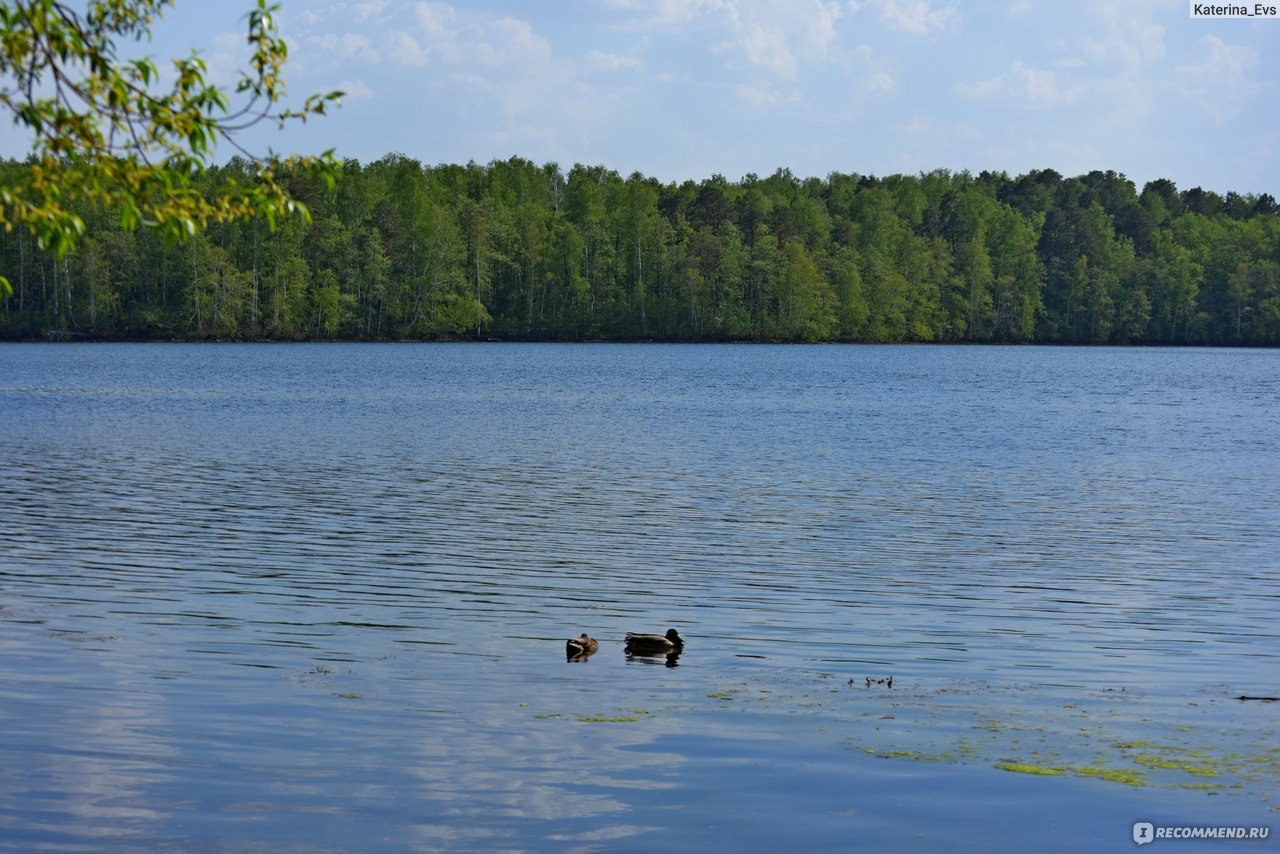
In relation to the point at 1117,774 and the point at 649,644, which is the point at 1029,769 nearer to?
the point at 1117,774

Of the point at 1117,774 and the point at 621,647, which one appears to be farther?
the point at 621,647

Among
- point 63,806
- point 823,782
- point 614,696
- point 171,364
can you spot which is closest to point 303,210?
point 63,806

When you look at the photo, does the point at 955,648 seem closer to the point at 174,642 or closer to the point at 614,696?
the point at 614,696

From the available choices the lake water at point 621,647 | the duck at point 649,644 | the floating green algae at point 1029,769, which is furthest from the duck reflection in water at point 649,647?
the floating green algae at point 1029,769

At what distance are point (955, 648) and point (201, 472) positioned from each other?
28.2m

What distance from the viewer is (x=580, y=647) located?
18.5 m

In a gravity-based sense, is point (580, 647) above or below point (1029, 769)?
above

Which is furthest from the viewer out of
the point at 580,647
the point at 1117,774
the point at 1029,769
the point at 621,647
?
the point at 621,647

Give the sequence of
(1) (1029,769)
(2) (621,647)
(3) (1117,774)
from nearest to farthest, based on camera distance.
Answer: (3) (1117,774) → (1) (1029,769) → (2) (621,647)

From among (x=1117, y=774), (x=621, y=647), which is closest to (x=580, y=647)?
(x=621, y=647)

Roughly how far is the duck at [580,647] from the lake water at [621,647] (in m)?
0.33

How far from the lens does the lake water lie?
12.7 meters

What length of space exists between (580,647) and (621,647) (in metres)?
1.06

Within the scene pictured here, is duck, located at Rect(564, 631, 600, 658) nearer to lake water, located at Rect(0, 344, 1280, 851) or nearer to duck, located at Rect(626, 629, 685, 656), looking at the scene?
lake water, located at Rect(0, 344, 1280, 851)
